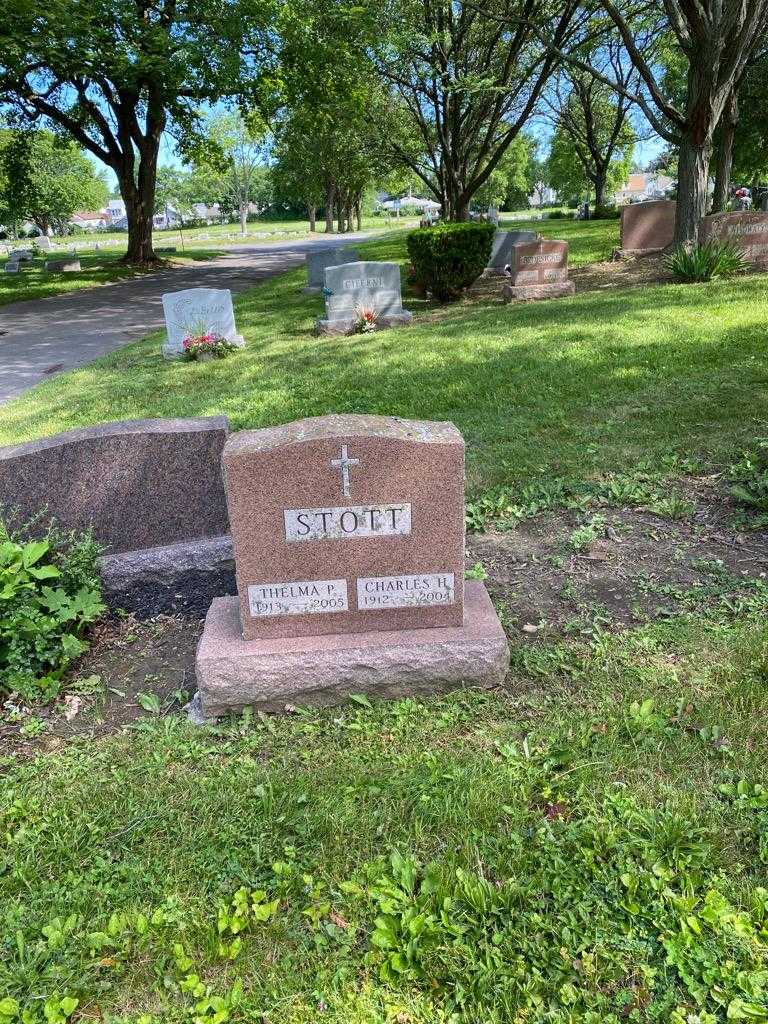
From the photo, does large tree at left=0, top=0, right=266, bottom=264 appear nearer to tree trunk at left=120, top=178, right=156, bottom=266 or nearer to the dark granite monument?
tree trunk at left=120, top=178, right=156, bottom=266

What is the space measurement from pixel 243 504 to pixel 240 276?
22504mm

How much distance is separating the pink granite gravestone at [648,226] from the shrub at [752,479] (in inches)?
474

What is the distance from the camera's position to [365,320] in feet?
38.3

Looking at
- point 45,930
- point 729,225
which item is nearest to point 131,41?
point 729,225

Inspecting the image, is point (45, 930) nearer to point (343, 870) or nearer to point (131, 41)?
point (343, 870)

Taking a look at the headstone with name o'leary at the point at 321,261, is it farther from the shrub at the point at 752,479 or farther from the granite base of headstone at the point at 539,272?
the shrub at the point at 752,479

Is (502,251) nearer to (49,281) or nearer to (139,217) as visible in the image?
(139,217)

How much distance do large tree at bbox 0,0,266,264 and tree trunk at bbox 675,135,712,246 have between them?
35.7 feet

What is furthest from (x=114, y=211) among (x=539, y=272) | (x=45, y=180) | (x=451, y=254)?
(x=539, y=272)

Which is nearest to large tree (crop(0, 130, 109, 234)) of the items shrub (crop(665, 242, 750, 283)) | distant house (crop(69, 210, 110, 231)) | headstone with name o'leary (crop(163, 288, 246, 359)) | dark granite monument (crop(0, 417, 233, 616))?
headstone with name o'leary (crop(163, 288, 246, 359))

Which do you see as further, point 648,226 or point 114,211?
point 114,211

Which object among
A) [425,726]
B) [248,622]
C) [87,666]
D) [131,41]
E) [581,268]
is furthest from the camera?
[131,41]

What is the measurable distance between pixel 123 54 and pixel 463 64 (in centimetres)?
863

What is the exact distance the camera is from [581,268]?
14.9 metres
